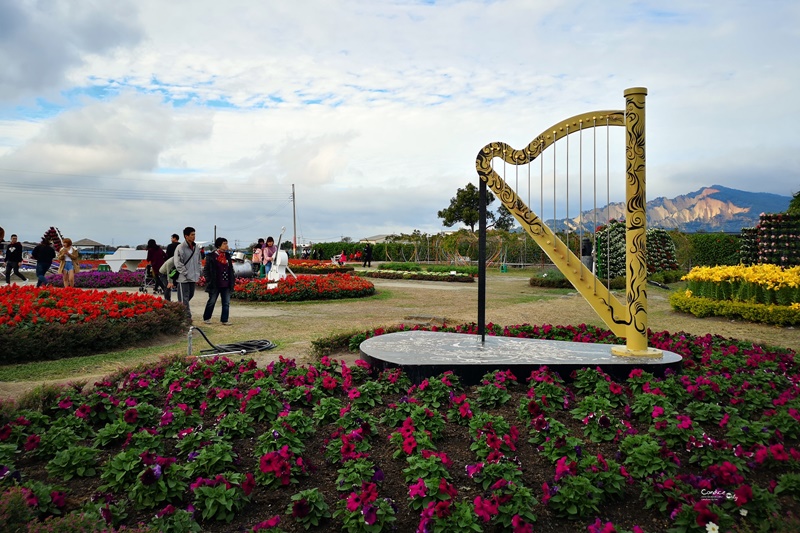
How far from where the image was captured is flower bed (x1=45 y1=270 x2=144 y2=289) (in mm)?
19312

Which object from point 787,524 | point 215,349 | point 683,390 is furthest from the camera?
point 215,349

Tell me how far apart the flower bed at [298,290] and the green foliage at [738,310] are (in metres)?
7.67

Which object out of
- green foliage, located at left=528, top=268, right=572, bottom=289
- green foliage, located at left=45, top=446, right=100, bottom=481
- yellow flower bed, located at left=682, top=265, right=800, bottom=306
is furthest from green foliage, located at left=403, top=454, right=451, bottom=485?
green foliage, located at left=528, top=268, right=572, bottom=289

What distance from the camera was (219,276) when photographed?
10.2 m

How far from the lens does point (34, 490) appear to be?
116 inches

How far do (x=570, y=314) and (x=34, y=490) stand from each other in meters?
10.4

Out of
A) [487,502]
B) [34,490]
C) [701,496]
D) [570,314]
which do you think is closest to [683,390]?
[701,496]

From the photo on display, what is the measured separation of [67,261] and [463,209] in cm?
3422

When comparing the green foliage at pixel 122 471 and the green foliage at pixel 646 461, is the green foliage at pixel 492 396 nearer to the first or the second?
the green foliage at pixel 646 461

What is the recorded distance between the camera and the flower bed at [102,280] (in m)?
19.3

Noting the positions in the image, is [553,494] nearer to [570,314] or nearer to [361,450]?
[361,450]

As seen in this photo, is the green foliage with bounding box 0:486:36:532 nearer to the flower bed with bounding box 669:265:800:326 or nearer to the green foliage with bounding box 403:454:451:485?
the green foliage with bounding box 403:454:451:485

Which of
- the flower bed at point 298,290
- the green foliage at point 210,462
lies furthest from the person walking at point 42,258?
the green foliage at point 210,462

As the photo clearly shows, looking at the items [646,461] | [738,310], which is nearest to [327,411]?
[646,461]
